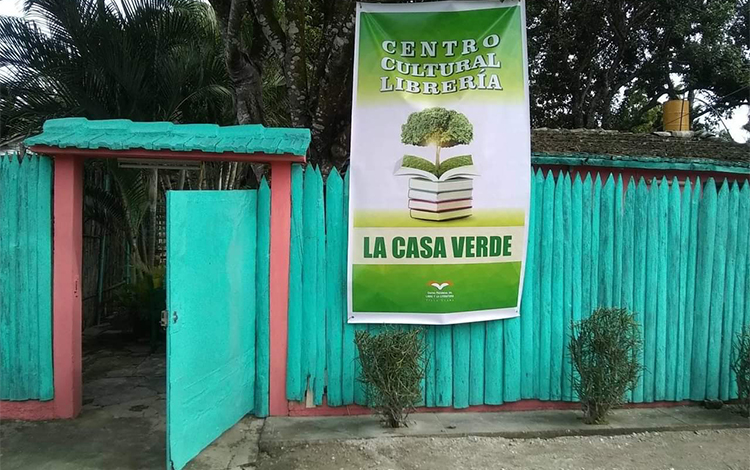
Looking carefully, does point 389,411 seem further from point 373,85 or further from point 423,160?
point 373,85

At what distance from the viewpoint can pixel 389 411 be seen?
180 inches

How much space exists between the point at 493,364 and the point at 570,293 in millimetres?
1000

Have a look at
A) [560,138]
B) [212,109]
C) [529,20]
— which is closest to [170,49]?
[212,109]

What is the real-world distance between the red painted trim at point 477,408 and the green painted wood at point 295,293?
186 mm

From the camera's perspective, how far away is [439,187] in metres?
4.80

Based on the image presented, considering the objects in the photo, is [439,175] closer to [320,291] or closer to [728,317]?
[320,291]

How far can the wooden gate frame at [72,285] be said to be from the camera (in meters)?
4.67

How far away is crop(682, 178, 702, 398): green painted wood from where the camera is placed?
5.24m

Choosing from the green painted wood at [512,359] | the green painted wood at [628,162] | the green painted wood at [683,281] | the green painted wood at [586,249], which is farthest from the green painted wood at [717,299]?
the green painted wood at [628,162]

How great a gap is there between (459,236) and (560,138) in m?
6.53

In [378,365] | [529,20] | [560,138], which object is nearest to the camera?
[378,365]

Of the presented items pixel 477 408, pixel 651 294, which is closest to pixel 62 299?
pixel 477 408

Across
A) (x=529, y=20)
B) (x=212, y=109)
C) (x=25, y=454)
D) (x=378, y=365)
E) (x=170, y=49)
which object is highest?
(x=529, y=20)

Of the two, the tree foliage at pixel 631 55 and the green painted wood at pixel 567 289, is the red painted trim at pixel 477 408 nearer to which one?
the green painted wood at pixel 567 289
